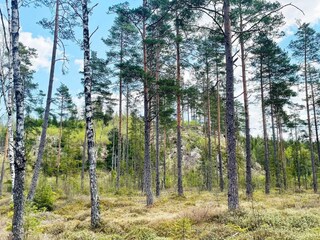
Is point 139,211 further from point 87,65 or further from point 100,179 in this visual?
point 100,179

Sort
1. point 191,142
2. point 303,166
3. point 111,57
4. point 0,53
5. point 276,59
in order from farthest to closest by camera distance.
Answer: point 191,142 < point 303,166 < point 111,57 < point 276,59 < point 0,53

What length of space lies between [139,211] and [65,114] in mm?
25737

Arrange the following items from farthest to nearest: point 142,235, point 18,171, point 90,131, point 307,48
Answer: point 307,48 < point 90,131 < point 142,235 < point 18,171

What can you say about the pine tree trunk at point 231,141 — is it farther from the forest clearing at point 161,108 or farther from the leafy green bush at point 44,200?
the leafy green bush at point 44,200

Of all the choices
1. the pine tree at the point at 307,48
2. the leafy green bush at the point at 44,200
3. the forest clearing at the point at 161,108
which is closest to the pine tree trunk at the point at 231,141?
the forest clearing at the point at 161,108

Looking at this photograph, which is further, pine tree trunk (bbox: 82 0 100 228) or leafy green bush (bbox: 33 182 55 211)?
leafy green bush (bbox: 33 182 55 211)

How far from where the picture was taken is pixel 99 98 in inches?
1151

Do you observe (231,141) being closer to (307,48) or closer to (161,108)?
(161,108)

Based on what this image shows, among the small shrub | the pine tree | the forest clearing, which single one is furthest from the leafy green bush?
the pine tree

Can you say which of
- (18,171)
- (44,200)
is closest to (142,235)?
(18,171)

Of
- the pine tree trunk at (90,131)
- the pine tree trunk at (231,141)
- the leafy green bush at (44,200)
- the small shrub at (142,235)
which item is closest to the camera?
the small shrub at (142,235)

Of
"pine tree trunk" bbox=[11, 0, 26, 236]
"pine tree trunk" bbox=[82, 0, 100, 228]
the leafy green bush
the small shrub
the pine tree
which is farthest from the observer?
the pine tree

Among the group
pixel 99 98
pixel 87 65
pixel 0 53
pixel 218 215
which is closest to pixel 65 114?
pixel 99 98

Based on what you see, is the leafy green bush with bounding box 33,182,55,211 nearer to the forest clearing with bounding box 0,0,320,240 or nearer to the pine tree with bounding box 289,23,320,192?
the forest clearing with bounding box 0,0,320,240
